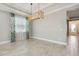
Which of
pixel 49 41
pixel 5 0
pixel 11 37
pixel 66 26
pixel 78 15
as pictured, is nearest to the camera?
pixel 5 0

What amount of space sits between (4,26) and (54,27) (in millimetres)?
3529

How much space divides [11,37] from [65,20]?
13.8 feet

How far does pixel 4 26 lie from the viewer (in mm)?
6199

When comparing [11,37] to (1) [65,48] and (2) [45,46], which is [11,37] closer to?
(2) [45,46]

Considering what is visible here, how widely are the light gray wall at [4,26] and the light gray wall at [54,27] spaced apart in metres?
2.59

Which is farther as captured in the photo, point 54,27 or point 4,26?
point 4,26

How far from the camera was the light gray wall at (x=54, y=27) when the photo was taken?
12.0 feet

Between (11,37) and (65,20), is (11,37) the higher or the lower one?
the lower one

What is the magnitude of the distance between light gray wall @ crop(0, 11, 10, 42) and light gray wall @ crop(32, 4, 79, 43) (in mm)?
2591

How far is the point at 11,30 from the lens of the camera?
693 centimetres

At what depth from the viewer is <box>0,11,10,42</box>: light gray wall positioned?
5746 millimetres

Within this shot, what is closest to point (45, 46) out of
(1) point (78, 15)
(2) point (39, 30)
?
(2) point (39, 30)

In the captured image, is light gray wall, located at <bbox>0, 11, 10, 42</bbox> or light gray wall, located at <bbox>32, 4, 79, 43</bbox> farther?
light gray wall, located at <bbox>0, 11, 10, 42</bbox>

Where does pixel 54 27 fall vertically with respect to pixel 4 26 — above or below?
below
